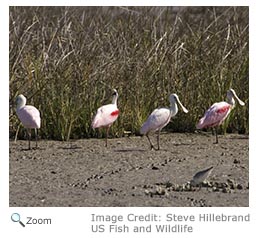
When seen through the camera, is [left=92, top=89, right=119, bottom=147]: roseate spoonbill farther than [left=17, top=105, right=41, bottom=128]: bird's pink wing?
Yes

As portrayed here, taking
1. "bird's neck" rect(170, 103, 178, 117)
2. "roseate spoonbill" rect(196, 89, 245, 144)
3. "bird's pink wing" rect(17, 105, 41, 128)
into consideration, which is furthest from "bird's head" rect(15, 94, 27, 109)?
"roseate spoonbill" rect(196, 89, 245, 144)

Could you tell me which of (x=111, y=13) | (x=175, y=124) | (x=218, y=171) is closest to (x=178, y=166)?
(x=218, y=171)

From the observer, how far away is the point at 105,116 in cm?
786

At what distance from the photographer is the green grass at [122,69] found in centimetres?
823

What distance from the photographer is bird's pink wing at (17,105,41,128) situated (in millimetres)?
7648

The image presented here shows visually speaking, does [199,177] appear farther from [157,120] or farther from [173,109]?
[173,109]

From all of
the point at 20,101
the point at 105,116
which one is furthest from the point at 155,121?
the point at 20,101

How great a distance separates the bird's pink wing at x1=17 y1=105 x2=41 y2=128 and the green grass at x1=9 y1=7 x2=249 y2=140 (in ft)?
A: 1.34

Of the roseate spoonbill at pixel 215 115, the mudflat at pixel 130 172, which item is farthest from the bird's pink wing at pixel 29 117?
the roseate spoonbill at pixel 215 115

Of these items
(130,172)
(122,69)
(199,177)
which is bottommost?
(199,177)

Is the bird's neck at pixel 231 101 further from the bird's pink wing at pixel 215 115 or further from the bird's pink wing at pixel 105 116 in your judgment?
the bird's pink wing at pixel 105 116

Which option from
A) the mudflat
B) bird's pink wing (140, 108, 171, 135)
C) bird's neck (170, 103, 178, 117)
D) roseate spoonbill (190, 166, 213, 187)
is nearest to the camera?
the mudflat

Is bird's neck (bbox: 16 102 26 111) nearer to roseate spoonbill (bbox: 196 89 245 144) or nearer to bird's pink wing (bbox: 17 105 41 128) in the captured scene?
bird's pink wing (bbox: 17 105 41 128)

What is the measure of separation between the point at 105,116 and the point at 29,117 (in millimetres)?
652
